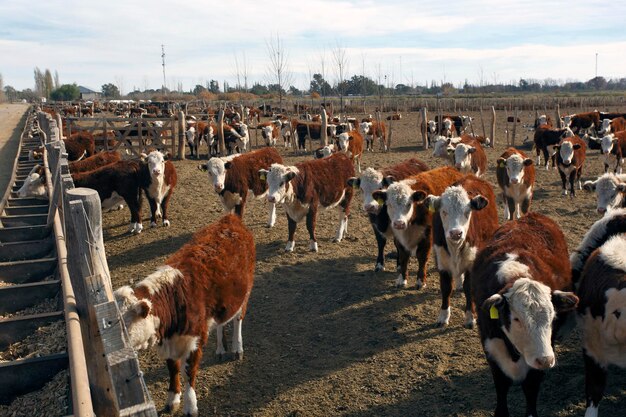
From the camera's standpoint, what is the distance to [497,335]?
436 centimetres

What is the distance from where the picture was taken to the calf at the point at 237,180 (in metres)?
10.9

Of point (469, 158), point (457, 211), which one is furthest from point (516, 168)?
point (457, 211)

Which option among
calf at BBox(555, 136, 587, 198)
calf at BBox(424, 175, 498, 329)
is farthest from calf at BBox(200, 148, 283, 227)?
calf at BBox(555, 136, 587, 198)

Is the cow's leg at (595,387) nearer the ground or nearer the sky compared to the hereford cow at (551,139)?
nearer the ground

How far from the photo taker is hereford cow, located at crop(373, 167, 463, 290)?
24.2ft

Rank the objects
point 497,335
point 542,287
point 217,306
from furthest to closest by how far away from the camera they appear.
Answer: point 217,306 → point 497,335 → point 542,287

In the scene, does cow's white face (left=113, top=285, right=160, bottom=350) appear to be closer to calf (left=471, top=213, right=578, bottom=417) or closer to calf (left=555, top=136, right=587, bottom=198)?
calf (left=471, top=213, right=578, bottom=417)

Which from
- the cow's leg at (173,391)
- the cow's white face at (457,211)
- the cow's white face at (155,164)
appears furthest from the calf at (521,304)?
the cow's white face at (155,164)

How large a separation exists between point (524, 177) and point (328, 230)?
428 centimetres

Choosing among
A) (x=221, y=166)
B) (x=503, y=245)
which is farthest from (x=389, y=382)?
(x=221, y=166)

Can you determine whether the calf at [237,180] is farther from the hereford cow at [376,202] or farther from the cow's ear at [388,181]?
the cow's ear at [388,181]

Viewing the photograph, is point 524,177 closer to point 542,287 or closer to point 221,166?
point 221,166

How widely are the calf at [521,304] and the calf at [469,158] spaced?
852cm

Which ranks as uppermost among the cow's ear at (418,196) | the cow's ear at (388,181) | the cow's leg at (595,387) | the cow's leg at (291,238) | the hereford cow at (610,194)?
the cow's ear at (388,181)
